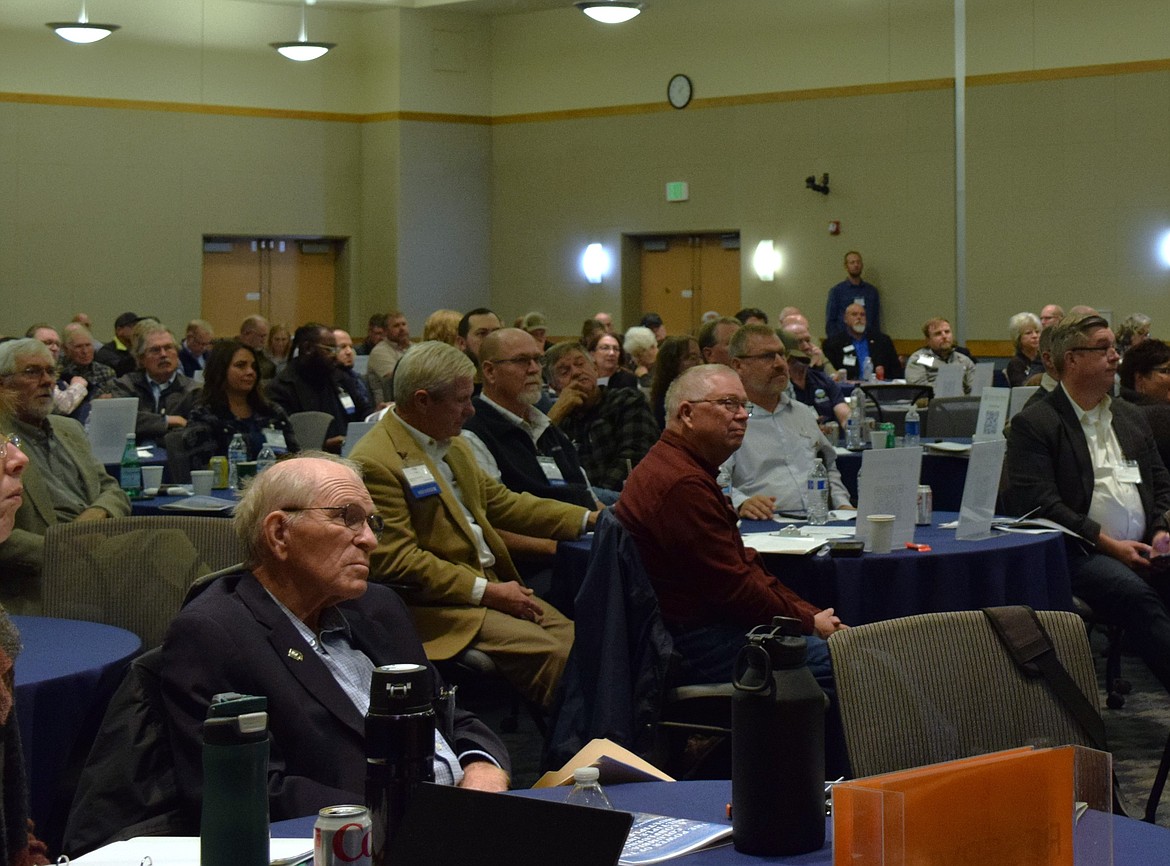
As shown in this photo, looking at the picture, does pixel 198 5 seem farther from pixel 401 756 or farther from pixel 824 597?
pixel 401 756

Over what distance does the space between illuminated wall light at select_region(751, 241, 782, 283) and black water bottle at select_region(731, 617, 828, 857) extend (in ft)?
43.9

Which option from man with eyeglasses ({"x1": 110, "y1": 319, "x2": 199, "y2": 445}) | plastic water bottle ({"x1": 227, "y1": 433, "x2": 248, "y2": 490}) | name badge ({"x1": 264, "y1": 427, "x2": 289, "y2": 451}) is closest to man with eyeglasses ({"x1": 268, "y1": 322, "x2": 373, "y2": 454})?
man with eyeglasses ({"x1": 110, "y1": 319, "x2": 199, "y2": 445})

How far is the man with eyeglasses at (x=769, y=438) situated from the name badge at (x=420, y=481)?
5.19 feet

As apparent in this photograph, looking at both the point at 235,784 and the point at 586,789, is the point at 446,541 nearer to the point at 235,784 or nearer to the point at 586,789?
the point at 586,789

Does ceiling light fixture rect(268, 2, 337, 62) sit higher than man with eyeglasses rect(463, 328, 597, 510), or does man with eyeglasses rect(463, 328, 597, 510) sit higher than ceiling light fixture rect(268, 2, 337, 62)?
ceiling light fixture rect(268, 2, 337, 62)

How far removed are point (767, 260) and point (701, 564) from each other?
37.5 feet

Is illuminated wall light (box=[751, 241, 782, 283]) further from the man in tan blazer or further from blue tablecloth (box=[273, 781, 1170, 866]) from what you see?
blue tablecloth (box=[273, 781, 1170, 866])

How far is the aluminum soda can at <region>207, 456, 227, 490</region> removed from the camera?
587cm

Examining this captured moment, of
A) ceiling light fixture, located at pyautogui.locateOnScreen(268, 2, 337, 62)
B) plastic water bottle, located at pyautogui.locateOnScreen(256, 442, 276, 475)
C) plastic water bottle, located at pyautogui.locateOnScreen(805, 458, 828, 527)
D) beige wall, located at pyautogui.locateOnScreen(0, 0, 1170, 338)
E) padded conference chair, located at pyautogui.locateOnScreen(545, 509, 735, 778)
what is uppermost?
ceiling light fixture, located at pyautogui.locateOnScreen(268, 2, 337, 62)

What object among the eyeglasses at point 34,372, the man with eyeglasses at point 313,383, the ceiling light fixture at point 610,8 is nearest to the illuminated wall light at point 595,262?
the ceiling light fixture at point 610,8

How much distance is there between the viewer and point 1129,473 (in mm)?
5027

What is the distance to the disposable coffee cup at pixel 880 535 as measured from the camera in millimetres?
4262

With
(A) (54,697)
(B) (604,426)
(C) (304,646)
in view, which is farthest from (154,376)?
(C) (304,646)

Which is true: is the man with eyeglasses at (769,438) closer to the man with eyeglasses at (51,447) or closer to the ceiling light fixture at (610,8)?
the man with eyeglasses at (51,447)
